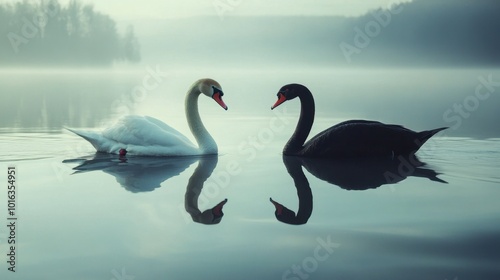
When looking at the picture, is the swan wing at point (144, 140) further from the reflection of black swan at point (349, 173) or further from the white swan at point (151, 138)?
the reflection of black swan at point (349, 173)

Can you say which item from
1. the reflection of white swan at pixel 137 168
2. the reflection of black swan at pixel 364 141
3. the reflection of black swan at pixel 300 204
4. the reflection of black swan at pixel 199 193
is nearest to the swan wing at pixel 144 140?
the reflection of white swan at pixel 137 168

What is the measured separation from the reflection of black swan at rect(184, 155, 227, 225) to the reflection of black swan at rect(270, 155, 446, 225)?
0.63 m

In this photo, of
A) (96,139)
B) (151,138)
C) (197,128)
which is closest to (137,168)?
(151,138)

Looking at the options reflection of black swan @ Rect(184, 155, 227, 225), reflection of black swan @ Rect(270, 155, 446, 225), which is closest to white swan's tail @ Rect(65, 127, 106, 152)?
reflection of black swan @ Rect(184, 155, 227, 225)

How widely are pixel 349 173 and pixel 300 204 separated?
86.2 inches

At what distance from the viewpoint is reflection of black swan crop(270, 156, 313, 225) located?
7.16 m

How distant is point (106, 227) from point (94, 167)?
3.72 m

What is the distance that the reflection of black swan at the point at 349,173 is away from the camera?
8.12 m

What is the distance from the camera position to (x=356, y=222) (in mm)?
6957

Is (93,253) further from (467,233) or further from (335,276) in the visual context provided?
(467,233)

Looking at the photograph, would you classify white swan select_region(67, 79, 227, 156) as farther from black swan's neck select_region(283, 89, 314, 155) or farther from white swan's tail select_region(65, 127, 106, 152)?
black swan's neck select_region(283, 89, 314, 155)

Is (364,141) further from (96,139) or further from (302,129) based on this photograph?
(96,139)

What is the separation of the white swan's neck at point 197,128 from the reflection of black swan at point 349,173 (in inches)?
47.5

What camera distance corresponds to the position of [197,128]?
1194 centimetres
